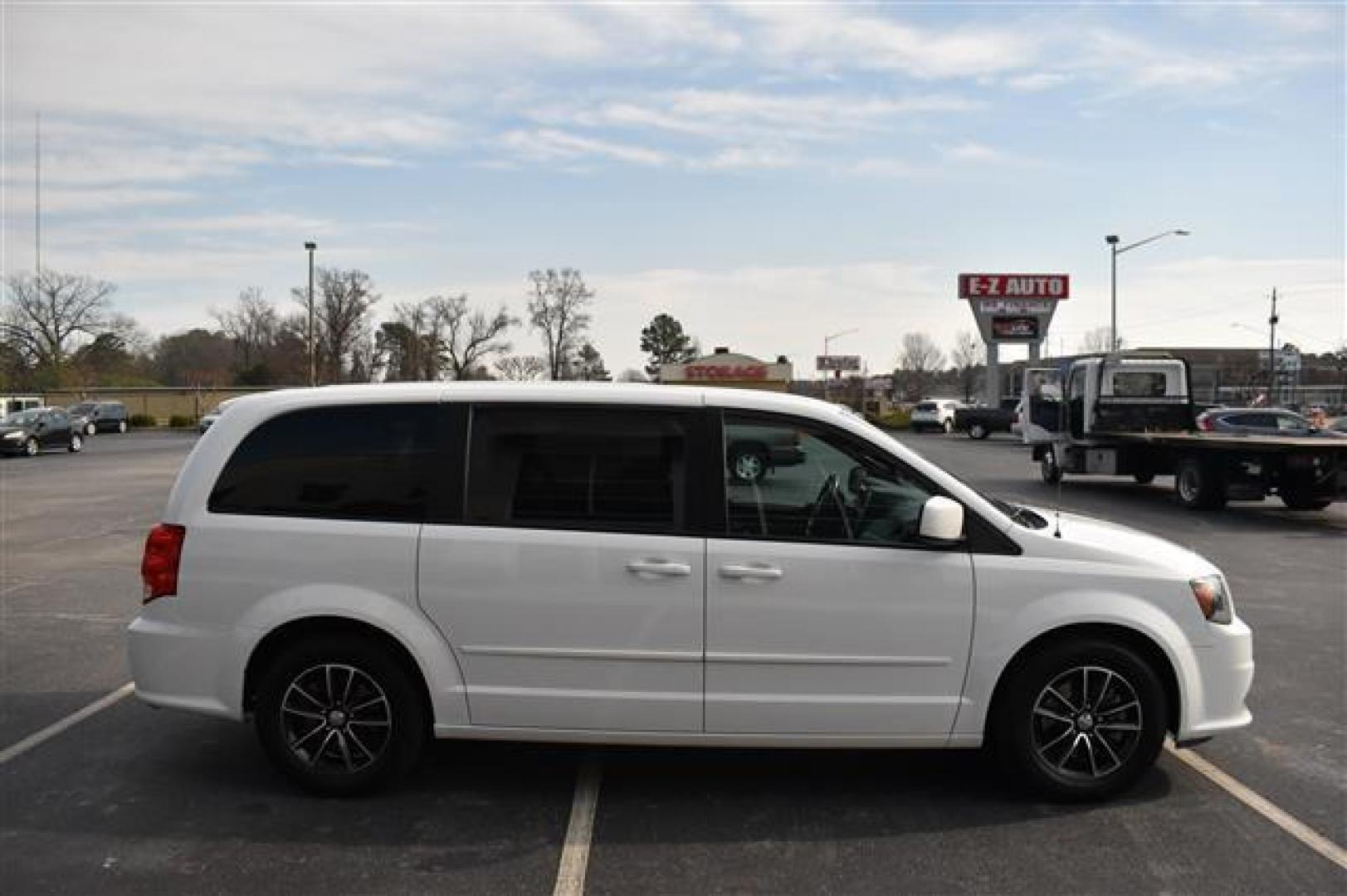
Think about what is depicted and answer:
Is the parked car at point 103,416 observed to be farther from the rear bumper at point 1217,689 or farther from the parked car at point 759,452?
the rear bumper at point 1217,689

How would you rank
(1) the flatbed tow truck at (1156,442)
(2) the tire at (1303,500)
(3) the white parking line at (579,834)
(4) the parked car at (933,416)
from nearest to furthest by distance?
1. (3) the white parking line at (579,834)
2. (1) the flatbed tow truck at (1156,442)
3. (2) the tire at (1303,500)
4. (4) the parked car at (933,416)

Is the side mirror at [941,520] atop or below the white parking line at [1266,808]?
atop

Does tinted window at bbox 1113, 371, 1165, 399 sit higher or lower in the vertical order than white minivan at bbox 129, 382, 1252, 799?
higher

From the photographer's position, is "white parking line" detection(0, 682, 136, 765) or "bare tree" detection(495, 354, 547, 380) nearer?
"white parking line" detection(0, 682, 136, 765)

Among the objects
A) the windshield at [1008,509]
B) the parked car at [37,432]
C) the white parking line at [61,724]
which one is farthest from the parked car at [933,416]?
the white parking line at [61,724]

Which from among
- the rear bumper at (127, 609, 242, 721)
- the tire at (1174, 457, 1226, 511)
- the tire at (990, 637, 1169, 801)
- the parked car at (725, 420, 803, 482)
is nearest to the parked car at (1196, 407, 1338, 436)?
the tire at (1174, 457, 1226, 511)

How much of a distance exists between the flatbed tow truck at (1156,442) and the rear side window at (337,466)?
14340 millimetres

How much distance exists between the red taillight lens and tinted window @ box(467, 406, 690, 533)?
1.29m

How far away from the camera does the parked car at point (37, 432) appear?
33.4 metres

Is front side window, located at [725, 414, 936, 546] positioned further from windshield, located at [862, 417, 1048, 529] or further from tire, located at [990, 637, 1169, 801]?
tire, located at [990, 637, 1169, 801]

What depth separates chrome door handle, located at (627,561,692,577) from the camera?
14.4 ft

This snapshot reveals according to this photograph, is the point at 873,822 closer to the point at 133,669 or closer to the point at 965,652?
the point at 965,652

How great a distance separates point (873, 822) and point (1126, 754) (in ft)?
3.83

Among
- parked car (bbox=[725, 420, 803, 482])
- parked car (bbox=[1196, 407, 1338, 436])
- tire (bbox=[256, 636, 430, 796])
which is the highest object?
parked car (bbox=[1196, 407, 1338, 436])
